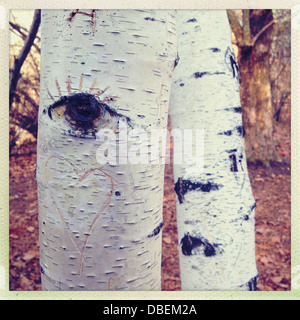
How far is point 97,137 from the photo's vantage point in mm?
411

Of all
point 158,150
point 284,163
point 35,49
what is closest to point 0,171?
point 158,150

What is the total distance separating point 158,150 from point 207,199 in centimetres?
28

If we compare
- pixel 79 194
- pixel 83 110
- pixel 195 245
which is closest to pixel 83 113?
pixel 83 110

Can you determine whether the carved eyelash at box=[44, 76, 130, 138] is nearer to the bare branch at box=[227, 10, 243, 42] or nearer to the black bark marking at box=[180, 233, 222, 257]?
the black bark marking at box=[180, 233, 222, 257]

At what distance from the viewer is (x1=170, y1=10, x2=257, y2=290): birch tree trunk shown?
26.9 inches

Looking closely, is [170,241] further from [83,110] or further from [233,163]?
[83,110]

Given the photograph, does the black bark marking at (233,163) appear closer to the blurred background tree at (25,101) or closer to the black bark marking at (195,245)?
the black bark marking at (195,245)

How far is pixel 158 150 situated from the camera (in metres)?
0.49

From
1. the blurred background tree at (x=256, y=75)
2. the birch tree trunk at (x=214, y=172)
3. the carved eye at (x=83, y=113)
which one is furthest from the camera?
the blurred background tree at (x=256, y=75)

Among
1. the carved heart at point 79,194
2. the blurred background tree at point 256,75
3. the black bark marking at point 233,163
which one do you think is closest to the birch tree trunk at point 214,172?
the black bark marking at point 233,163

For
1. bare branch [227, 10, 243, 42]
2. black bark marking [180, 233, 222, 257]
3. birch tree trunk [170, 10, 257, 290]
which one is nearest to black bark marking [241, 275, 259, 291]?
birch tree trunk [170, 10, 257, 290]

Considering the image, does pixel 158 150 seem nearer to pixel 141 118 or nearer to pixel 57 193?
pixel 141 118

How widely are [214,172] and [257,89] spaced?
4.58 ft

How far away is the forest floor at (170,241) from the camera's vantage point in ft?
3.81
